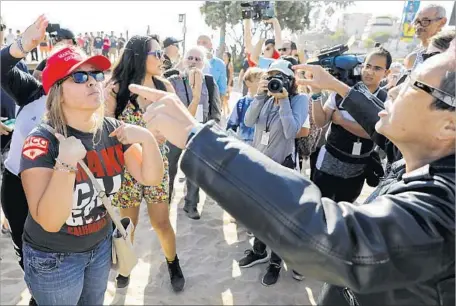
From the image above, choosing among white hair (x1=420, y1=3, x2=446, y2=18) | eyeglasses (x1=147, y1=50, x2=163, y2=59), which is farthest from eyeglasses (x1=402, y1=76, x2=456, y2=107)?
white hair (x1=420, y1=3, x2=446, y2=18)

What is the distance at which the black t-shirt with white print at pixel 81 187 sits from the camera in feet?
5.25

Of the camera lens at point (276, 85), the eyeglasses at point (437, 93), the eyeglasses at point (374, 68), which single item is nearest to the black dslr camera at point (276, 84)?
the camera lens at point (276, 85)

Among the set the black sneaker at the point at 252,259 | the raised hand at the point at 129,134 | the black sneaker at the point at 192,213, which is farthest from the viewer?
the black sneaker at the point at 192,213

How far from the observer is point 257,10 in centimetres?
457

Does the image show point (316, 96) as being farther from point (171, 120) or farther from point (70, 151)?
point (171, 120)

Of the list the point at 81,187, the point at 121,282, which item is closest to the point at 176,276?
the point at 121,282

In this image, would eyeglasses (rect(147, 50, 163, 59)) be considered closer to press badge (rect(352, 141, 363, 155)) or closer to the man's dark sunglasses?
press badge (rect(352, 141, 363, 155))

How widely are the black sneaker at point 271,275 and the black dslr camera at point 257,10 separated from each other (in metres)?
3.02

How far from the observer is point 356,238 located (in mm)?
750

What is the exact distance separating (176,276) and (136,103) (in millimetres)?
1440

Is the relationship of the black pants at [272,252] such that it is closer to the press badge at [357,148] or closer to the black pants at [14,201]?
the press badge at [357,148]

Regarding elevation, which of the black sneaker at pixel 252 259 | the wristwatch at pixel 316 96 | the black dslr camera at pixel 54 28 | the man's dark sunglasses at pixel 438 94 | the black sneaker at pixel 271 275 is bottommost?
the black sneaker at pixel 252 259

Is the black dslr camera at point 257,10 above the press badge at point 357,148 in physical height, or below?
above

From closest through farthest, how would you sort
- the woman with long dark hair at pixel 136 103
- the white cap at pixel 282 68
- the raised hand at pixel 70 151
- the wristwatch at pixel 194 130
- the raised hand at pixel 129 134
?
the wristwatch at pixel 194 130 < the raised hand at pixel 70 151 < the raised hand at pixel 129 134 < the woman with long dark hair at pixel 136 103 < the white cap at pixel 282 68
